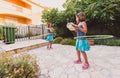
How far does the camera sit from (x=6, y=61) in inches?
143

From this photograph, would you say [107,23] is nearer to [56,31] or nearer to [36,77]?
[56,31]

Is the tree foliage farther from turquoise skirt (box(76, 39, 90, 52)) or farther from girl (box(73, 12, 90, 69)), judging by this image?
turquoise skirt (box(76, 39, 90, 52))

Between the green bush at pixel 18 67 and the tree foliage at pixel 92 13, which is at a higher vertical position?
the tree foliage at pixel 92 13

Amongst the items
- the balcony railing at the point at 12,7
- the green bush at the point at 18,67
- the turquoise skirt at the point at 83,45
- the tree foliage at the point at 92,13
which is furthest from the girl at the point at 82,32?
the balcony railing at the point at 12,7

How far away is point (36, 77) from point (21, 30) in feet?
31.6

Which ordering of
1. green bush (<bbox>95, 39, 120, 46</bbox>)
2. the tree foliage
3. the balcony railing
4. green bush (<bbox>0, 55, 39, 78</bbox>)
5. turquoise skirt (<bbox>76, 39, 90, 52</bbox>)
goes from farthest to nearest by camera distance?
the balcony railing → the tree foliage → green bush (<bbox>95, 39, 120, 46</bbox>) → turquoise skirt (<bbox>76, 39, 90, 52</bbox>) → green bush (<bbox>0, 55, 39, 78</bbox>)

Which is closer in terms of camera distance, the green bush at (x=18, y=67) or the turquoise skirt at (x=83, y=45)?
the green bush at (x=18, y=67)

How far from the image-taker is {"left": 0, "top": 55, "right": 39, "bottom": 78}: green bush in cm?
344

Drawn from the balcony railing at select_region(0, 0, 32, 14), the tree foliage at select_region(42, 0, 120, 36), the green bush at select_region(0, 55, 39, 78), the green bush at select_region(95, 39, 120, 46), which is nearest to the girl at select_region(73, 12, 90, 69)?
the green bush at select_region(0, 55, 39, 78)

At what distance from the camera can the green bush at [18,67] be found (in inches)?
135

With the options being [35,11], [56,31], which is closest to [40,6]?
[35,11]

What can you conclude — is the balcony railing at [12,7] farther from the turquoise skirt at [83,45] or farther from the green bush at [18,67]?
the turquoise skirt at [83,45]

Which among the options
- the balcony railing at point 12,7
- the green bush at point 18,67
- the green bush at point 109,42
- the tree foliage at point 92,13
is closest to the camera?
the green bush at point 18,67

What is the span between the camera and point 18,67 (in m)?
3.62
